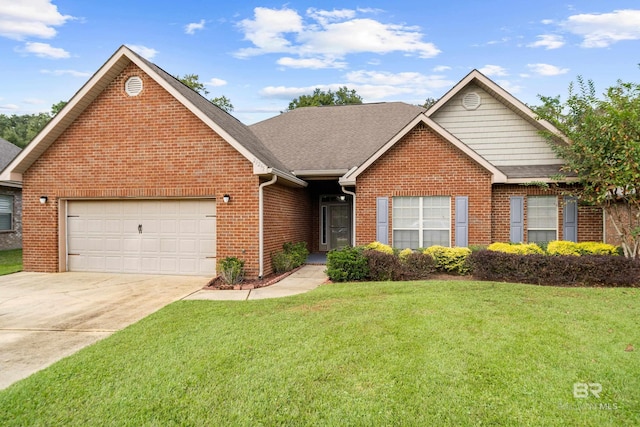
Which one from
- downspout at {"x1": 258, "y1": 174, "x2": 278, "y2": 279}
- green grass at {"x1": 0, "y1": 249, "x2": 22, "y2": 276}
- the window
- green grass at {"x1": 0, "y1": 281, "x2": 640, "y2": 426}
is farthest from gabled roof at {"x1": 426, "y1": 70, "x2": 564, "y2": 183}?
the window

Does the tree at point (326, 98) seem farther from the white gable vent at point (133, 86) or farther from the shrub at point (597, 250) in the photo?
the shrub at point (597, 250)

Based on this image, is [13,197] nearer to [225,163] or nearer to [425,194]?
[225,163]

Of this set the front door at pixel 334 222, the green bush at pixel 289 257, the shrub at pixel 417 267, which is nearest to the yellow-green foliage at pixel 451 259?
the shrub at pixel 417 267

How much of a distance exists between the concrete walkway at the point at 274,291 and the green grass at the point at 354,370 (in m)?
1.58

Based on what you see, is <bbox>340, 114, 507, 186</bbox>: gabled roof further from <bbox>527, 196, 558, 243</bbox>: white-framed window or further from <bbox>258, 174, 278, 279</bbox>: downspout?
<bbox>258, 174, 278, 279</bbox>: downspout

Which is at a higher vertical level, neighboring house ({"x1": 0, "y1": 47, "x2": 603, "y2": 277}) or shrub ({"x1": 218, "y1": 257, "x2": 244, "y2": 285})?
neighboring house ({"x1": 0, "y1": 47, "x2": 603, "y2": 277})

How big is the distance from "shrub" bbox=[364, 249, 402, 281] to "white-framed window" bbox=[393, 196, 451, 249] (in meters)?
2.17

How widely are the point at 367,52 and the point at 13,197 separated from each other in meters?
20.0

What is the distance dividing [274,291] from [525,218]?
25.4ft

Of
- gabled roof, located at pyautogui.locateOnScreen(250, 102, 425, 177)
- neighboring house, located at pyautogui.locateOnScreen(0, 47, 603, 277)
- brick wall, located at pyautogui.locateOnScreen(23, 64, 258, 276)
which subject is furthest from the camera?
gabled roof, located at pyautogui.locateOnScreen(250, 102, 425, 177)

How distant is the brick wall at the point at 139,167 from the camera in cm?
1061

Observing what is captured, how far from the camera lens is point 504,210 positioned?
1159 centimetres

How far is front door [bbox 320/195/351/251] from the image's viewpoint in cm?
1631

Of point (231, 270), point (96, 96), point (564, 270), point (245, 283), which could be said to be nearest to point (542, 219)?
point (564, 270)
